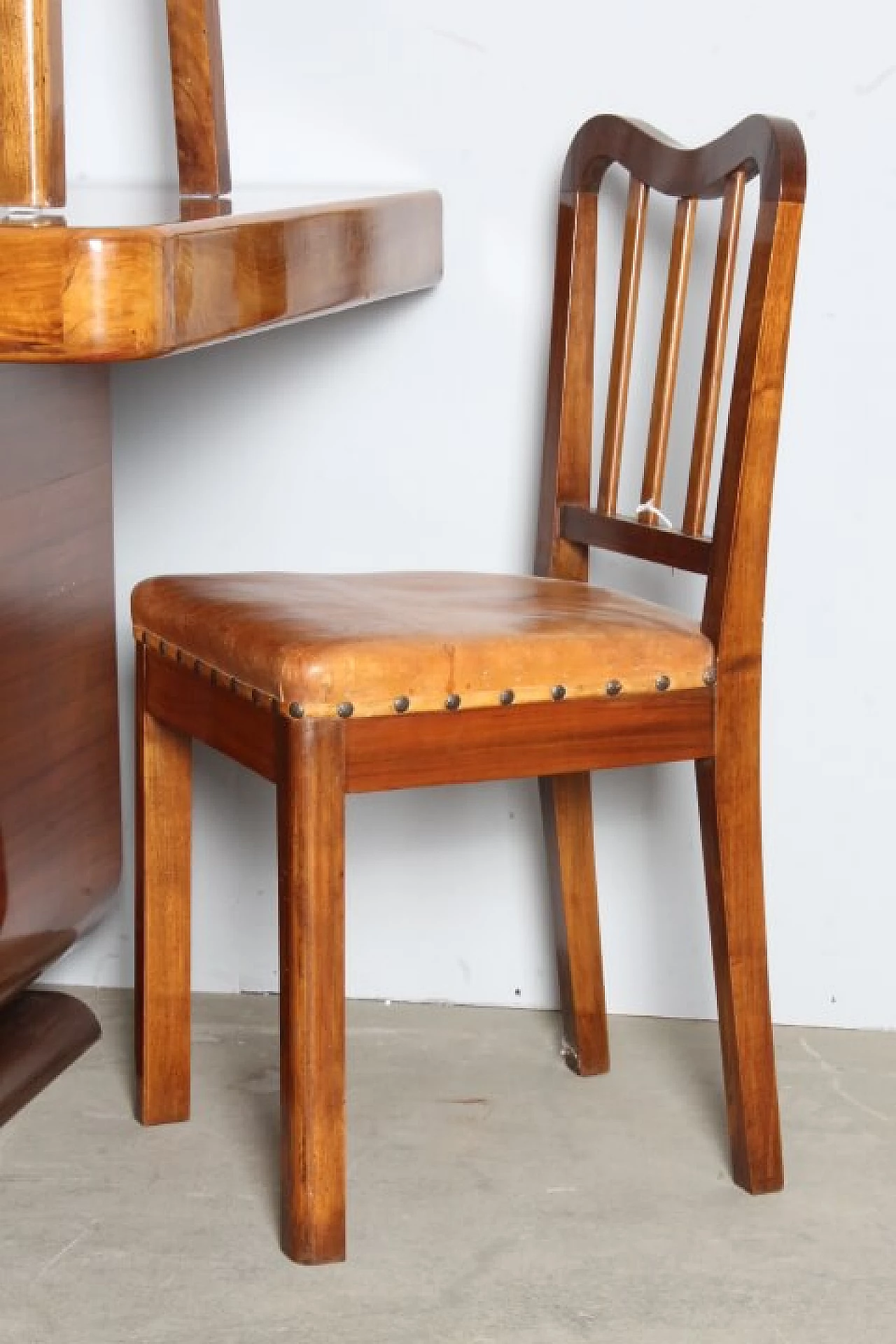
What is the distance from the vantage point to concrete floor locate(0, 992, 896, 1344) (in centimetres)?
128

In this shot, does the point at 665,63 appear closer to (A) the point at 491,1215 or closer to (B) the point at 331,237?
(B) the point at 331,237

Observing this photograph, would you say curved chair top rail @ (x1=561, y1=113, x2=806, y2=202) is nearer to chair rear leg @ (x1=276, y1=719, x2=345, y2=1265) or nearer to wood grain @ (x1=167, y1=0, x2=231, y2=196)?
wood grain @ (x1=167, y1=0, x2=231, y2=196)

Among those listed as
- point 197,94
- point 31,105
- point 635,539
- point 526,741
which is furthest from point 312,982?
point 197,94

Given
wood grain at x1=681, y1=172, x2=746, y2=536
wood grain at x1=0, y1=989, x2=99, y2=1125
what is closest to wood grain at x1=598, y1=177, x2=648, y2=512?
wood grain at x1=681, y1=172, x2=746, y2=536

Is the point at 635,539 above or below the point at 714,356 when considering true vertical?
below

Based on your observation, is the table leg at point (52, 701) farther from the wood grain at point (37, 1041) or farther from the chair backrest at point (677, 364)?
the chair backrest at point (677, 364)

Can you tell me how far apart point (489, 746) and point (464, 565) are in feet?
1.78

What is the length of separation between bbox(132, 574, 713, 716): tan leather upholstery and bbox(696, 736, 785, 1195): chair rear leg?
0.30 feet

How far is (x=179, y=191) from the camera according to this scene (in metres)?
1.67

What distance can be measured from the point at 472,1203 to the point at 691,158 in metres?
0.87

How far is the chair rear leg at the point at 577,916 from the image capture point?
68.1 inches

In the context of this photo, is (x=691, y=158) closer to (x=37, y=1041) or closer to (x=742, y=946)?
(x=742, y=946)

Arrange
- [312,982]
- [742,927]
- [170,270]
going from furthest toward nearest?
[742,927]
[312,982]
[170,270]

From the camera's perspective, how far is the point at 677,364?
1.61 meters
